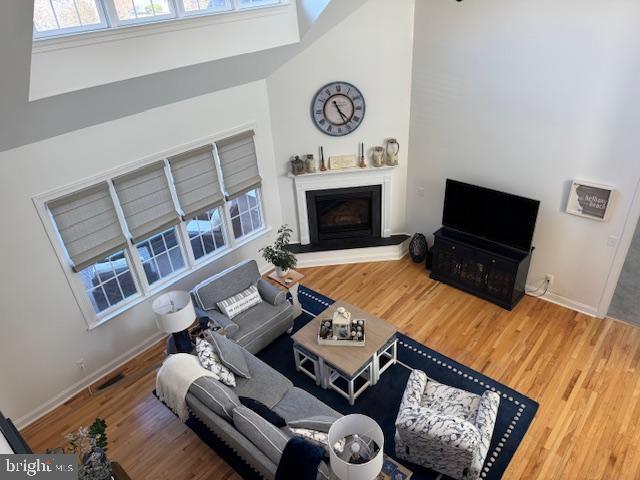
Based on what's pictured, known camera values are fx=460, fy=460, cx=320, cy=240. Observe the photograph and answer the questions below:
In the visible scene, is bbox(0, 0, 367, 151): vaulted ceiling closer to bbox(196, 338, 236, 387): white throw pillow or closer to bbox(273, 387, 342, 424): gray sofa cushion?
bbox(196, 338, 236, 387): white throw pillow

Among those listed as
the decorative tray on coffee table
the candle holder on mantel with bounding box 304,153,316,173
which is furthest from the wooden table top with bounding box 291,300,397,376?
the candle holder on mantel with bounding box 304,153,316,173

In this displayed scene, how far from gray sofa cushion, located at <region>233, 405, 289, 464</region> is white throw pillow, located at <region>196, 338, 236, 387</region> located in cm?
64

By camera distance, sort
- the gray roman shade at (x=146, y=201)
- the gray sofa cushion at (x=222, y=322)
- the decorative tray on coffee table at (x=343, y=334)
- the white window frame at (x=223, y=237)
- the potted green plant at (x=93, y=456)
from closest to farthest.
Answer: the potted green plant at (x=93, y=456)
the decorative tray on coffee table at (x=343, y=334)
the gray roman shade at (x=146, y=201)
the gray sofa cushion at (x=222, y=322)
the white window frame at (x=223, y=237)

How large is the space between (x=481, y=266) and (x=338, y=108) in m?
3.12

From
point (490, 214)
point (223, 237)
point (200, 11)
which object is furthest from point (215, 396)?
point (490, 214)

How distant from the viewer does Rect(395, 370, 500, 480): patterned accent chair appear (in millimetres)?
3855

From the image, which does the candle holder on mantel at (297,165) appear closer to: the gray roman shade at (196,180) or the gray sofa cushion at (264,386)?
the gray roman shade at (196,180)

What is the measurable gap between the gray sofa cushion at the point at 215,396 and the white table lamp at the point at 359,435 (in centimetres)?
115

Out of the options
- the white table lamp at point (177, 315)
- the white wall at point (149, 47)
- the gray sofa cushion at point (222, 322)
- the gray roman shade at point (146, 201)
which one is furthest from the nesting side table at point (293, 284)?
the white wall at point (149, 47)

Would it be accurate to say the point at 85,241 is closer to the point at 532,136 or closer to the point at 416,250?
the point at 416,250

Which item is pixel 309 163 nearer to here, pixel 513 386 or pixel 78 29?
pixel 78 29

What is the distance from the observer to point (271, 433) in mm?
3840

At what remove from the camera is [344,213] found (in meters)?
7.70

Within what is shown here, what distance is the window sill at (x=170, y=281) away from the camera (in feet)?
18.6
